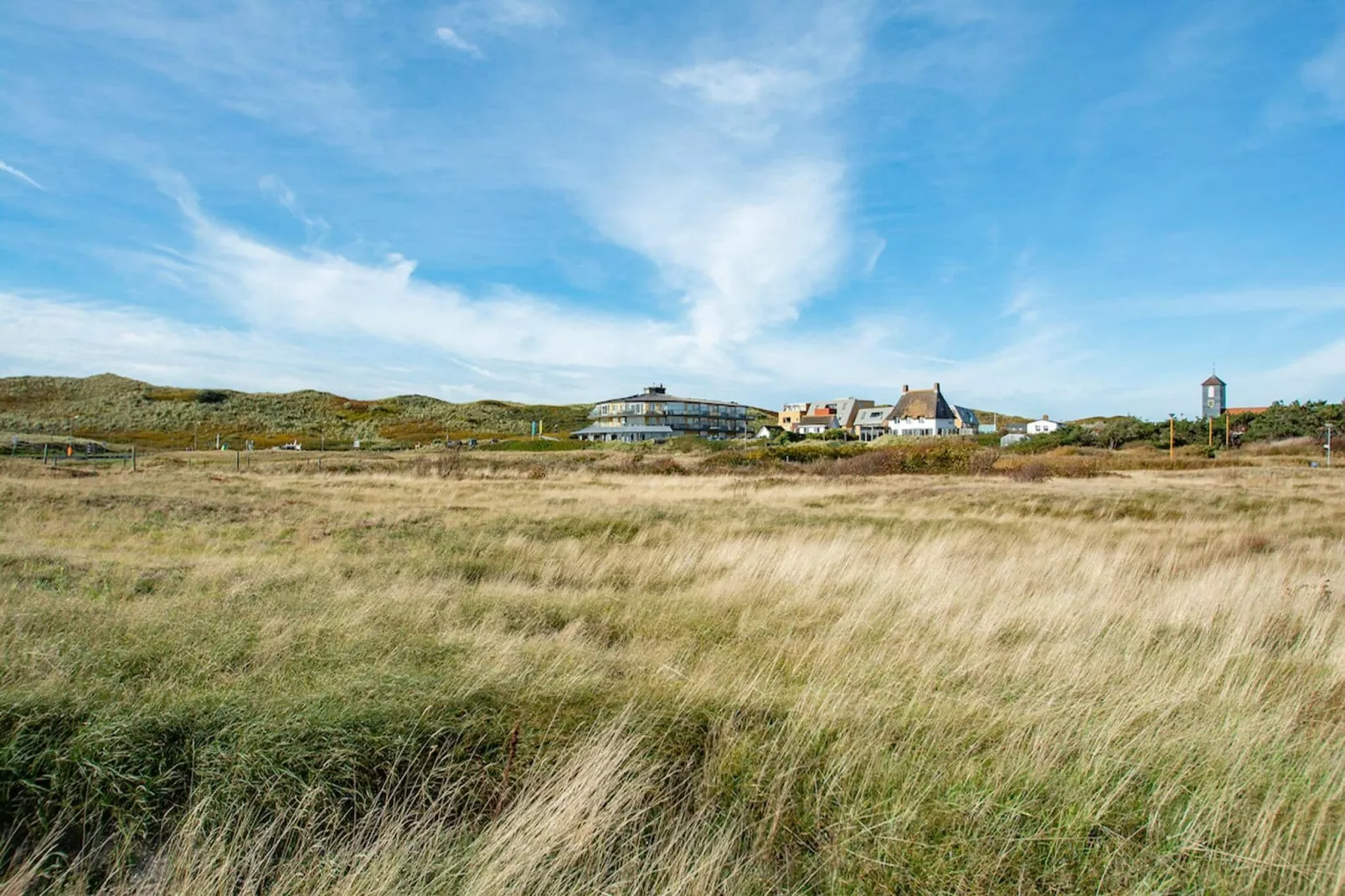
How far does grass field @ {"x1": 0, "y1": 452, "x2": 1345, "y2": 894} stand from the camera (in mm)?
2986

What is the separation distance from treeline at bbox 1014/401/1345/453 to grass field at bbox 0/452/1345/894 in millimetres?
55466

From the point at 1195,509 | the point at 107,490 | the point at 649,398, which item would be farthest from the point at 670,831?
the point at 649,398

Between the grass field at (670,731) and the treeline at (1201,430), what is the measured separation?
55.5 m

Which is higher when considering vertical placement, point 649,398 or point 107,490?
point 649,398

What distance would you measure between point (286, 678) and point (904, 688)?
13.9 feet

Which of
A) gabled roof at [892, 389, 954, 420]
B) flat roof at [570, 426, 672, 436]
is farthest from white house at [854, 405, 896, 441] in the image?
flat roof at [570, 426, 672, 436]

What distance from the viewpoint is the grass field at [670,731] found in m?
2.99

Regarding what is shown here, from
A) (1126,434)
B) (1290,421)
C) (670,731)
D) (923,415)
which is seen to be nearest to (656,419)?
(923,415)

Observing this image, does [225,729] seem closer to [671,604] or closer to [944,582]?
[671,604]

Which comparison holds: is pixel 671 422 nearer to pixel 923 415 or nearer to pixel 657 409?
pixel 657 409

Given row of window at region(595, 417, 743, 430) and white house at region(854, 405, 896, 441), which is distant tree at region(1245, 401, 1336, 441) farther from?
row of window at region(595, 417, 743, 430)

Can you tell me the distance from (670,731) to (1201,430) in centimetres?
7882

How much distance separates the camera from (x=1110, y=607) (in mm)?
7086

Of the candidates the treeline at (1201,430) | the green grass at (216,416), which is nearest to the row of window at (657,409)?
the green grass at (216,416)
